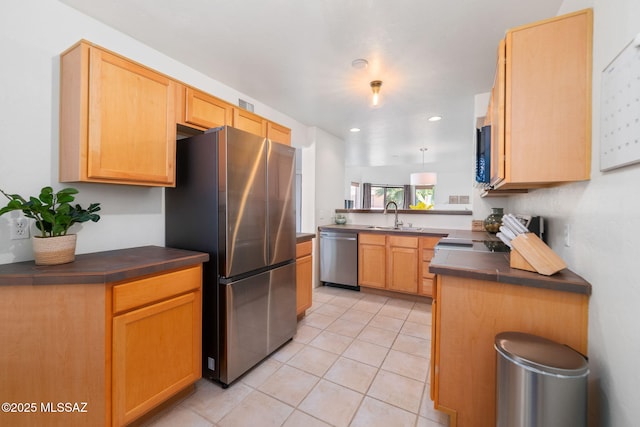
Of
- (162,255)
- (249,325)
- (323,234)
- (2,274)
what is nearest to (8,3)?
(2,274)

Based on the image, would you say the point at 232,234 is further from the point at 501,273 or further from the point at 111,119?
the point at 501,273

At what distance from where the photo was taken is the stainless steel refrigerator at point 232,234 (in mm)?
1788

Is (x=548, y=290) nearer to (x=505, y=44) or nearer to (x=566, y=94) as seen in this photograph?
(x=566, y=94)

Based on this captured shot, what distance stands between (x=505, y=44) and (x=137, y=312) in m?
2.31

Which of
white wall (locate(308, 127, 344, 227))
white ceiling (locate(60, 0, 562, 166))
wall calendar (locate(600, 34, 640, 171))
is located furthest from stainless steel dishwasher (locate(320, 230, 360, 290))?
wall calendar (locate(600, 34, 640, 171))

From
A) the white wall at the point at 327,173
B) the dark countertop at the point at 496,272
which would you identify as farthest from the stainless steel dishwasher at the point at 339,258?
the dark countertop at the point at 496,272

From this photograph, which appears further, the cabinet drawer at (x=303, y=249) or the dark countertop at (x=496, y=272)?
the cabinet drawer at (x=303, y=249)

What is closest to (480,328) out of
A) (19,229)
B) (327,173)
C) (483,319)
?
(483,319)

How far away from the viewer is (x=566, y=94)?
121cm

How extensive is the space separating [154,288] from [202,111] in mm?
1327

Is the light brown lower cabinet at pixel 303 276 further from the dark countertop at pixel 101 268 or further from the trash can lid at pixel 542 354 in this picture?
the trash can lid at pixel 542 354

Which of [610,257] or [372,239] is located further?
[372,239]

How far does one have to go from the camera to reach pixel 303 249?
2805 millimetres

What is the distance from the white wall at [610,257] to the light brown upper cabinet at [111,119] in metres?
2.28
